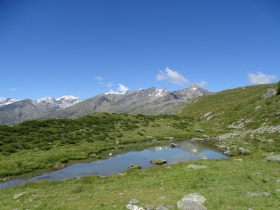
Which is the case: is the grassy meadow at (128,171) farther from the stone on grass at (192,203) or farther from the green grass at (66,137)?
the stone on grass at (192,203)

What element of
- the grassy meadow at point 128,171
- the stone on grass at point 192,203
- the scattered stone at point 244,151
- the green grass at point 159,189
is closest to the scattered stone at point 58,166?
the grassy meadow at point 128,171

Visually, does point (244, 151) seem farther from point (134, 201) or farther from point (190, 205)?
point (134, 201)

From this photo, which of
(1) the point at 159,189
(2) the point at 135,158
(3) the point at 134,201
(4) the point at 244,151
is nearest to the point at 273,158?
(4) the point at 244,151

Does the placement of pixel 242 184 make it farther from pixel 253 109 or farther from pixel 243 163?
pixel 253 109

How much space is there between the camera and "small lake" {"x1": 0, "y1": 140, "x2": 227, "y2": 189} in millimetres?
29627

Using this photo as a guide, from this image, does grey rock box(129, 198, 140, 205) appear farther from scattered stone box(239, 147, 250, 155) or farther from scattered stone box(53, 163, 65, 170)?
scattered stone box(239, 147, 250, 155)

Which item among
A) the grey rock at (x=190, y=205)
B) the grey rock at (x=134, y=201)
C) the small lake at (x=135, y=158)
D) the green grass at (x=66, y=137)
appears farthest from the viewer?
the green grass at (x=66, y=137)

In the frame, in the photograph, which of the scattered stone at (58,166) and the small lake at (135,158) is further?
the scattered stone at (58,166)

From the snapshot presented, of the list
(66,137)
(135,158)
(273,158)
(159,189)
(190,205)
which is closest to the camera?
(190,205)

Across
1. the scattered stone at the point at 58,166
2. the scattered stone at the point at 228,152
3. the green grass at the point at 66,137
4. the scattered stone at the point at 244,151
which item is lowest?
the scattered stone at the point at 58,166

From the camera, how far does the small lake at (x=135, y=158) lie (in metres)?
29.6

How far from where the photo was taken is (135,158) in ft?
126

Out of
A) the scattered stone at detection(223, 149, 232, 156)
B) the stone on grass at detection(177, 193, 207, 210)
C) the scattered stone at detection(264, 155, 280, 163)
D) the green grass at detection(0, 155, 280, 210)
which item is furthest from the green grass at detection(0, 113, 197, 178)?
the scattered stone at detection(264, 155, 280, 163)

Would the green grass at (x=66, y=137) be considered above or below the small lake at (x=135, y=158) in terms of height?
above
